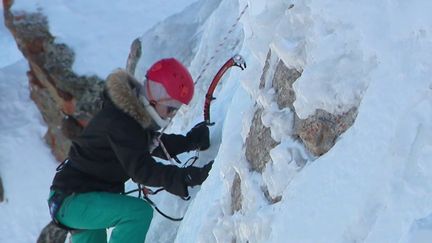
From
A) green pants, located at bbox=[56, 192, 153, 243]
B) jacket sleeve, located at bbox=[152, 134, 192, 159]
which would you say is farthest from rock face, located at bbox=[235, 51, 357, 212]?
jacket sleeve, located at bbox=[152, 134, 192, 159]

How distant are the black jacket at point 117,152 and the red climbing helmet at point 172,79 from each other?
0.18 m

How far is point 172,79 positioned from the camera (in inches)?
182

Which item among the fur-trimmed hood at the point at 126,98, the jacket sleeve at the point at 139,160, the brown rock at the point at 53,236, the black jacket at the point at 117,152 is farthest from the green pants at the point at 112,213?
the brown rock at the point at 53,236

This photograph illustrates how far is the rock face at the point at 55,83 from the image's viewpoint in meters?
13.5

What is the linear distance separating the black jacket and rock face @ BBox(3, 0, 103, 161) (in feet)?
28.1

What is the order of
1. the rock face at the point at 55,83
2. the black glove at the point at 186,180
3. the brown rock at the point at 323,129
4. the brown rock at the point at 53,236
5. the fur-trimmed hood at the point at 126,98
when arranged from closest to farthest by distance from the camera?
the brown rock at the point at 323,129 → the fur-trimmed hood at the point at 126,98 → the black glove at the point at 186,180 → the brown rock at the point at 53,236 → the rock face at the point at 55,83

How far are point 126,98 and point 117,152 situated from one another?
318 mm

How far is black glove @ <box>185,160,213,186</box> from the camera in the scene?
4.70m

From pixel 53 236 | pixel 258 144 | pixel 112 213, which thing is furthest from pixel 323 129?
pixel 53 236

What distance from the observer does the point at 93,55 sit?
13.9 m

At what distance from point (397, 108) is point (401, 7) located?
39 centimetres

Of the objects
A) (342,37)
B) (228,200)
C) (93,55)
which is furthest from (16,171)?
(342,37)

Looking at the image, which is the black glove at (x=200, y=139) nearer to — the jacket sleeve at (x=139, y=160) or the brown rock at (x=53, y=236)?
the jacket sleeve at (x=139, y=160)

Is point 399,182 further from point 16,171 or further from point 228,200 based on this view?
point 16,171
